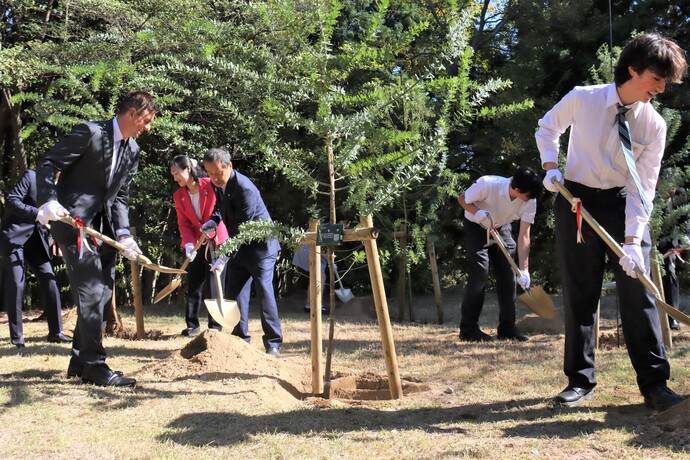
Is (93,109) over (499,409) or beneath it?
over

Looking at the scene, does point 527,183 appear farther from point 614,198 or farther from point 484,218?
point 614,198

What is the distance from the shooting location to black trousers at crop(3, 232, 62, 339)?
6.29 meters

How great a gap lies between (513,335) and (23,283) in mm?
4754

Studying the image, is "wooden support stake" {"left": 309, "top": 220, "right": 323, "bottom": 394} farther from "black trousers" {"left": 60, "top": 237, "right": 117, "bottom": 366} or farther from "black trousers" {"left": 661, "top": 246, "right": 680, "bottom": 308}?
"black trousers" {"left": 661, "top": 246, "right": 680, "bottom": 308}

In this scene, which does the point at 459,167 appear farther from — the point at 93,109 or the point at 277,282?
the point at 93,109

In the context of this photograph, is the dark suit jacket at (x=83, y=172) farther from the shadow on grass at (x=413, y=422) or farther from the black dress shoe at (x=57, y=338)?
the black dress shoe at (x=57, y=338)

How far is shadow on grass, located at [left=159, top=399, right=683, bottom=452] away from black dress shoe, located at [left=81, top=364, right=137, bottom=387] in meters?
0.93

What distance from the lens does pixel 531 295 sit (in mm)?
6238

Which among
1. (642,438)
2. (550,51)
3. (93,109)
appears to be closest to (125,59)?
(93,109)

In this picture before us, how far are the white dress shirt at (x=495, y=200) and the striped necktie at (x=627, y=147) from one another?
8.53ft

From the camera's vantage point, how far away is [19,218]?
6363 millimetres

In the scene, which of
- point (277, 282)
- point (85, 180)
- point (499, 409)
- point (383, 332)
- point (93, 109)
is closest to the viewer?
point (499, 409)

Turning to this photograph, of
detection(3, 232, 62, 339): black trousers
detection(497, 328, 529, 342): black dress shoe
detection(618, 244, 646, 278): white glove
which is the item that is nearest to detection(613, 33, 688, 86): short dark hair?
detection(618, 244, 646, 278): white glove

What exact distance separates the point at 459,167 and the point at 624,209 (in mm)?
7803
